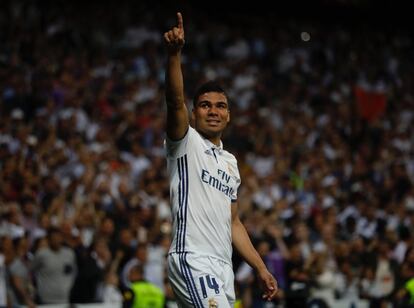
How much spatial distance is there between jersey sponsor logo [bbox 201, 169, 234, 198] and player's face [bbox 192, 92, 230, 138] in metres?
0.26

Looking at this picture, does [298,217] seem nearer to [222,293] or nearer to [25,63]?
[25,63]

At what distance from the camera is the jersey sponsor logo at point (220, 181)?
632 centimetres

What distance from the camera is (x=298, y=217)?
1570 cm

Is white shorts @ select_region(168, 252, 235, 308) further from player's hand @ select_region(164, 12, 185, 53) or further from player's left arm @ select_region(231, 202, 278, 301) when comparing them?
player's hand @ select_region(164, 12, 185, 53)

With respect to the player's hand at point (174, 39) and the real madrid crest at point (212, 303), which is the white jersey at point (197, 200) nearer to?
the real madrid crest at point (212, 303)

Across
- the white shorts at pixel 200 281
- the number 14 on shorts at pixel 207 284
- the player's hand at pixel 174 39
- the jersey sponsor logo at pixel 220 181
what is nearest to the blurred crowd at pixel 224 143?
the jersey sponsor logo at pixel 220 181

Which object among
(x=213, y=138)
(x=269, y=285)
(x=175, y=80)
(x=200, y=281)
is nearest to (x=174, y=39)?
(x=175, y=80)

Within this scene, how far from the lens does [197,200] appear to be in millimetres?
6258

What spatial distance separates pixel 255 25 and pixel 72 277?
13210mm

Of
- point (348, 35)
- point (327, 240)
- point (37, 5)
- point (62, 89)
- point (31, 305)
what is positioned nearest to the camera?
point (31, 305)

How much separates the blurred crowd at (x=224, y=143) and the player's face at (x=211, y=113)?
5.19m

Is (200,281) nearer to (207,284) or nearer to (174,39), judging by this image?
(207,284)

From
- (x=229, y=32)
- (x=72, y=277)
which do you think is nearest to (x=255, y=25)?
(x=229, y=32)

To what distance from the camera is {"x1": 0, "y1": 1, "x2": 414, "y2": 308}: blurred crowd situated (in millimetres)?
12898
